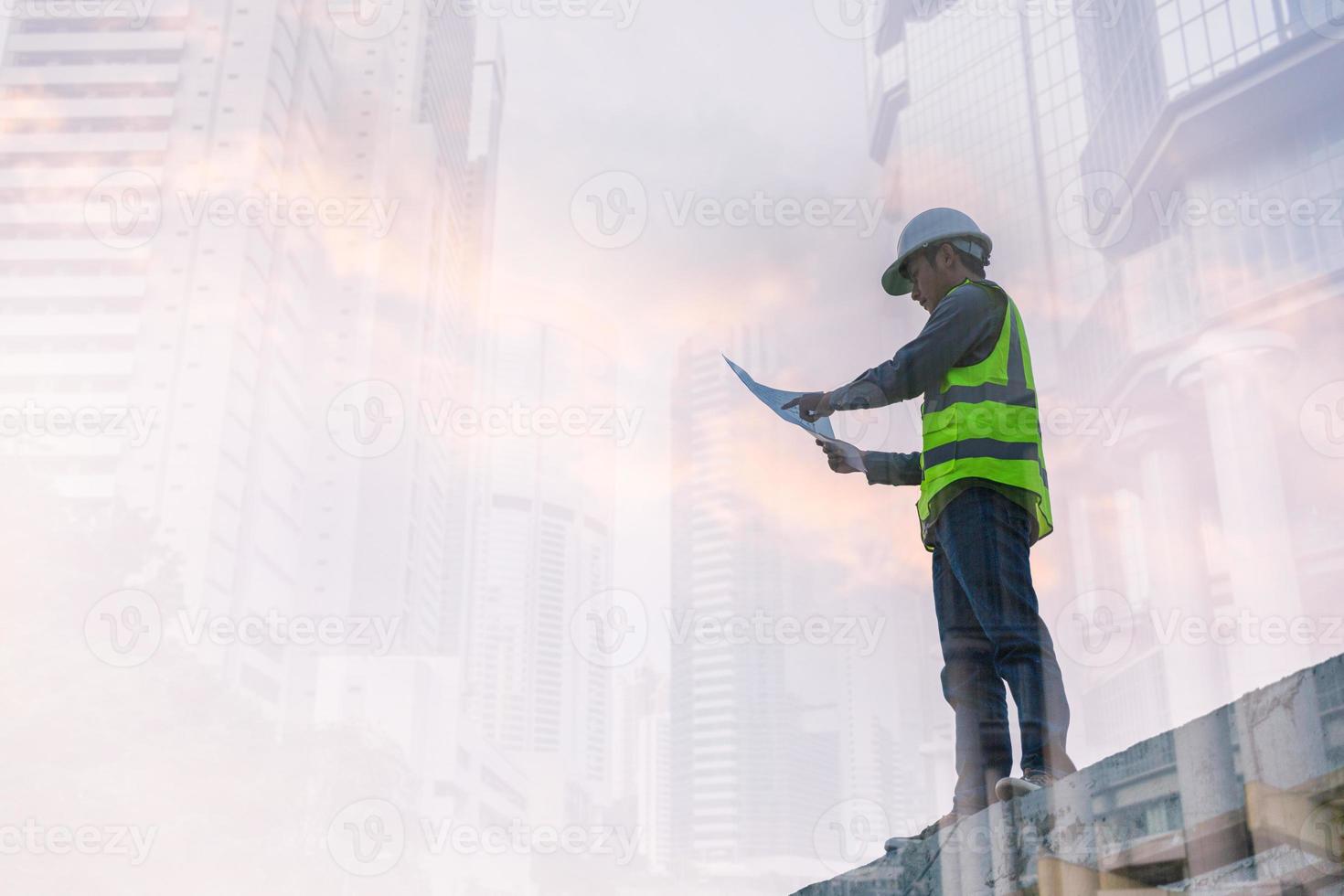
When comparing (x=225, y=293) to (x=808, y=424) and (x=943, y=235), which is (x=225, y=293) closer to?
(x=808, y=424)

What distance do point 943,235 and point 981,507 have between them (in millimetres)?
1061

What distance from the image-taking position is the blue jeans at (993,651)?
374cm

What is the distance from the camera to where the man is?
3797mm

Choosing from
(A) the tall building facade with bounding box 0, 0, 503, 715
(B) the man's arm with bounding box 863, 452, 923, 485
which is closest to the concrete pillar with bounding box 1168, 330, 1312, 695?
(B) the man's arm with bounding box 863, 452, 923, 485

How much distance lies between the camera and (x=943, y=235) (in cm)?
430

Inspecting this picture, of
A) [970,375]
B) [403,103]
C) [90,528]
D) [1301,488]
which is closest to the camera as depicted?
[970,375]

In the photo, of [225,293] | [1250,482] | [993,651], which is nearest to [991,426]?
[993,651]

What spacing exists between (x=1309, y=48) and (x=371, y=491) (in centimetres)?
10047

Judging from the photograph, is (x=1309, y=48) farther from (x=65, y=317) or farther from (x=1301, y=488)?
(x=65, y=317)

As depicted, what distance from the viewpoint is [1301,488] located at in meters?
56.4

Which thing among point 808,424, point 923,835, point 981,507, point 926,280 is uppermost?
point 926,280

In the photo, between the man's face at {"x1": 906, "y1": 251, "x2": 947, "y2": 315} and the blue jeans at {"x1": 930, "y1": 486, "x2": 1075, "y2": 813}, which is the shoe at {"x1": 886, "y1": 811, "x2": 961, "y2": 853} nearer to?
the blue jeans at {"x1": 930, "y1": 486, "x2": 1075, "y2": 813}

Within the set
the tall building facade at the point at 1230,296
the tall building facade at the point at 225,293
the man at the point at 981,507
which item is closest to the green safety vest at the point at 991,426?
the man at the point at 981,507

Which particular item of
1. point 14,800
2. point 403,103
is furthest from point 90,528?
point 403,103
